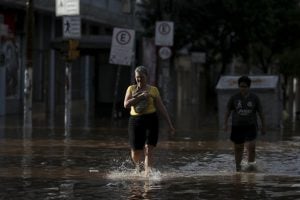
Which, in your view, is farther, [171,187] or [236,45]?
[236,45]

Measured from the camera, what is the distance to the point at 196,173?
13.9 m

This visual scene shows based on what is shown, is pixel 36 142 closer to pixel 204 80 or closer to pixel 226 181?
pixel 226 181

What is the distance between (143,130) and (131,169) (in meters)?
1.51

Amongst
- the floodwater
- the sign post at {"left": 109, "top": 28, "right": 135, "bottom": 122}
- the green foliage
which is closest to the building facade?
the green foliage

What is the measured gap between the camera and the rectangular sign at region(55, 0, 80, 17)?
77.9 feet

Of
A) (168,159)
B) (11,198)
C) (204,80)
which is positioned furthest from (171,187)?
(204,80)

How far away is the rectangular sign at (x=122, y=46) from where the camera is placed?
26609 mm

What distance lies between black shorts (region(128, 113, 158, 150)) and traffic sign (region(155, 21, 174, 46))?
18148 millimetres

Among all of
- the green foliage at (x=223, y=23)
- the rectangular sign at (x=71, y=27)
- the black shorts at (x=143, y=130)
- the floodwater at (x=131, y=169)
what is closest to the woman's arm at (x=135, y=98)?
the black shorts at (x=143, y=130)

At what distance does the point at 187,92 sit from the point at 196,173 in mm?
54583

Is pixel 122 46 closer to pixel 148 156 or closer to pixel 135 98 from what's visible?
pixel 135 98

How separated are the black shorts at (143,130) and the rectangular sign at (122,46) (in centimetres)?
1347

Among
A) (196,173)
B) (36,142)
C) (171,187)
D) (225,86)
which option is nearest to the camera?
(171,187)

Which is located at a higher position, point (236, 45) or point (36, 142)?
point (236, 45)
